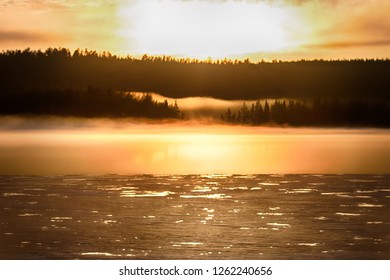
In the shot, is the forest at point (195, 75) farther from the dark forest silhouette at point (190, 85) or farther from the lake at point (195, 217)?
the lake at point (195, 217)

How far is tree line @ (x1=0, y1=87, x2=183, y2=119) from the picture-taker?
1775 centimetres

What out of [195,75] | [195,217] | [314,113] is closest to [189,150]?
[195,75]

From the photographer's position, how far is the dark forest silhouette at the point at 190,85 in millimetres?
17531

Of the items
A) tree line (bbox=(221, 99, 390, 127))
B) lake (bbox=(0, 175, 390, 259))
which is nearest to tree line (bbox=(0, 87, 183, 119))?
lake (bbox=(0, 175, 390, 259))

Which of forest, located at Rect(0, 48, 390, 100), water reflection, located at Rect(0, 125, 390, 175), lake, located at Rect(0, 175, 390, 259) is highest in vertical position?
forest, located at Rect(0, 48, 390, 100)

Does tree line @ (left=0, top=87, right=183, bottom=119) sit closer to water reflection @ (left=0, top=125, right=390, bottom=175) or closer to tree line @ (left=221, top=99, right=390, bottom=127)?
water reflection @ (left=0, top=125, right=390, bottom=175)

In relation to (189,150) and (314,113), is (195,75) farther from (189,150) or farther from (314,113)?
(314,113)

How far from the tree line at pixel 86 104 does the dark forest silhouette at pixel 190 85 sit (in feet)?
0.06

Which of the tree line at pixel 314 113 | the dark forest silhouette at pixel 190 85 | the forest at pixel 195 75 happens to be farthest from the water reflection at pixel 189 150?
the forest at pixel 195 75

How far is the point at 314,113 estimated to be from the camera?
18.2 meters

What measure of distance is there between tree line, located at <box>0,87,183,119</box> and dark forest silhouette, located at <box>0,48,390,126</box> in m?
0.02

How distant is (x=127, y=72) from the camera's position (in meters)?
17.7

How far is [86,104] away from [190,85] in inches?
76.1
